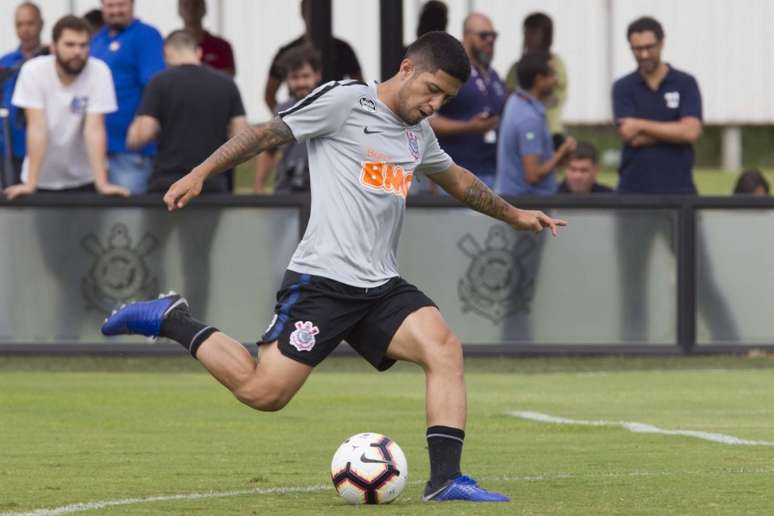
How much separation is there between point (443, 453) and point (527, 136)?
25.7ft

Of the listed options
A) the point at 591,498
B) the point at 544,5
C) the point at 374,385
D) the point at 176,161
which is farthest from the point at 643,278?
the point at 544,5

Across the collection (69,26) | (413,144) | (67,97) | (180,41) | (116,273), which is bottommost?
(116,273)

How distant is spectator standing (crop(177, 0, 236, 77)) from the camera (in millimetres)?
16906

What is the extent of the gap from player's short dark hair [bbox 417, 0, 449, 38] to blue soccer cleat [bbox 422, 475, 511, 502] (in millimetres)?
9533

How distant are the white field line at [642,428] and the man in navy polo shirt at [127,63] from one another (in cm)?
467

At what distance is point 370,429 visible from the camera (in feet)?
36.4

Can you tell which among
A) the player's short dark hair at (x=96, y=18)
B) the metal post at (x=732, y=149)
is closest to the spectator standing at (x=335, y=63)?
the player's short dark hair at (x=96, y=18)

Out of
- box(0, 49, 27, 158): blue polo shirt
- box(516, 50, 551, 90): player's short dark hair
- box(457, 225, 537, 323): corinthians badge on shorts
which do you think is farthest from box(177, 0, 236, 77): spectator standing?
box(457, 225, 537, 323): corinthians badge on shorts

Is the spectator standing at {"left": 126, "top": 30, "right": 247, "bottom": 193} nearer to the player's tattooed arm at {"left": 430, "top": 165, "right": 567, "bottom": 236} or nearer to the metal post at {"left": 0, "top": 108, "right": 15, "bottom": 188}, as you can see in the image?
the metal post at {"left": 0, "top": 108, "right": 15, "bottom": 188}

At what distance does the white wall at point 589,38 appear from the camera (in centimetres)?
2994

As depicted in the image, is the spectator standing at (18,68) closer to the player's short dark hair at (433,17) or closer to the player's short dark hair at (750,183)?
the player's short dark hair at (433,17)

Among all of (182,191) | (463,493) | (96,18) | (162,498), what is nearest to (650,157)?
(96,18)

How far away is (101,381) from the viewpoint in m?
14.3

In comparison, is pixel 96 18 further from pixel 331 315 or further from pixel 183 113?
pixel 331 315
